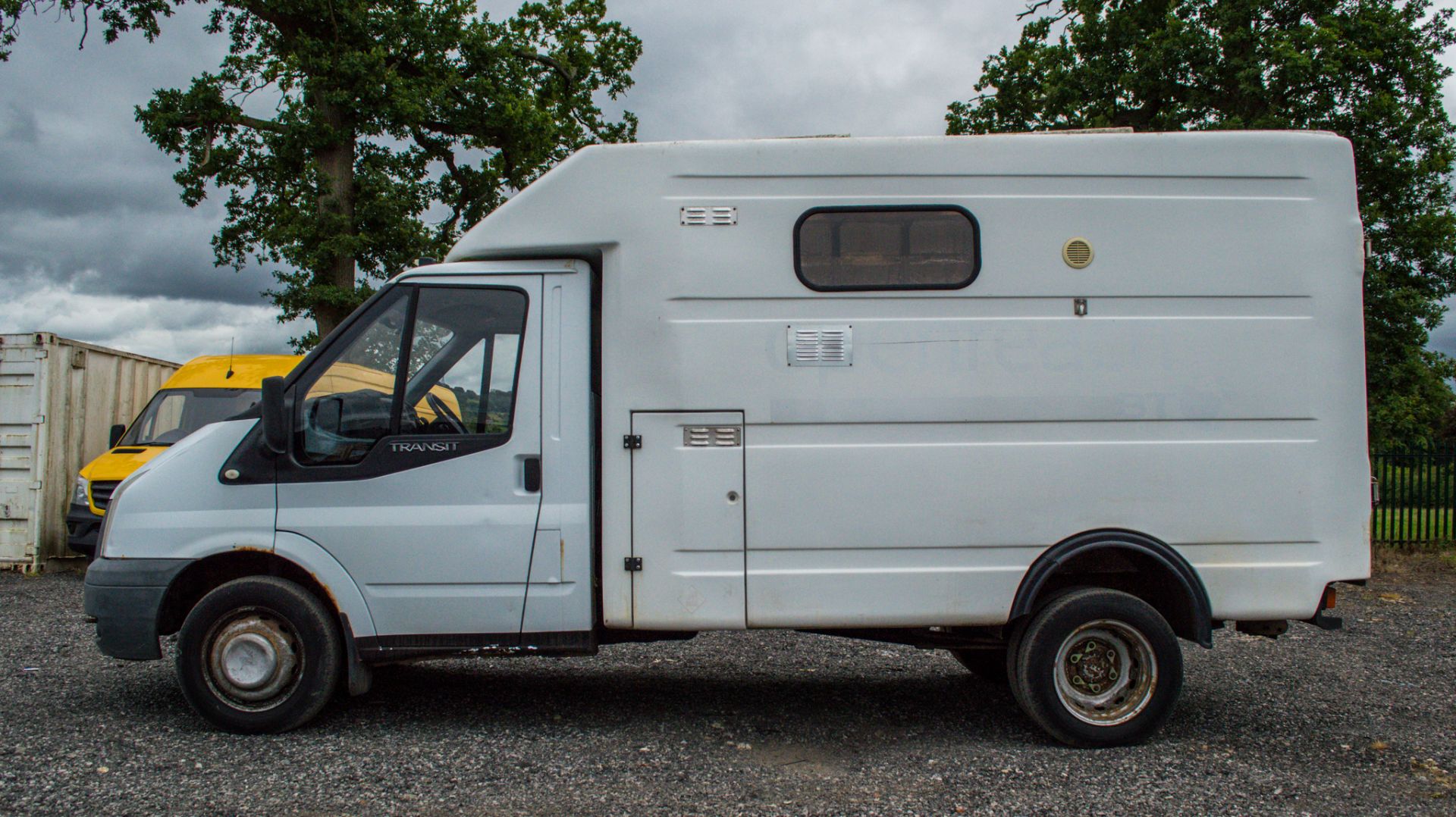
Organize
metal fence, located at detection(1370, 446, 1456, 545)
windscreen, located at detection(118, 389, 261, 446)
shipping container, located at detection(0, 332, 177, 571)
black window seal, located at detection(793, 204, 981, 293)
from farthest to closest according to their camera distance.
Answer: metal fence, located at detection(1370, 446, 1456, 545) < shipping container, located at detection(0, 332, 177, 571) < windscreen, located at detection(118, 389, 261, 446) < black window seal, located at detection(793, 204, 981, 293)

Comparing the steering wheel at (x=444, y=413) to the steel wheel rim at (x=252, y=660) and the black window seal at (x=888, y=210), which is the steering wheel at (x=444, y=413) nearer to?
the steel wheel rim at (x=252, y=660)

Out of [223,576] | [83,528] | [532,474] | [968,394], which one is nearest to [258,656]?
[223,576]

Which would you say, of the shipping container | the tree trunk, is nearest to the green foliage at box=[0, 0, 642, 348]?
the tree trunk

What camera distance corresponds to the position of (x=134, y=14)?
18.3m

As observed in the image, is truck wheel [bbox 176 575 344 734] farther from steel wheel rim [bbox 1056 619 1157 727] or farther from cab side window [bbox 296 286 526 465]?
steel wheel rim [bbox 1056 619 1157 727]

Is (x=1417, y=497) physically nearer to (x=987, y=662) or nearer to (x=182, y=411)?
(x=987, y=662)

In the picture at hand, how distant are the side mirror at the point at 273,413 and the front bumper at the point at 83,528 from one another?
696cm

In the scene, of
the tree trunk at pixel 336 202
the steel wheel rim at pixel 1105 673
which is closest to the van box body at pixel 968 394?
the steel wheel rim at pixel 1105 673

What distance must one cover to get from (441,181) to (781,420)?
687 inches

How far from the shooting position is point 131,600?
4605 millimetres

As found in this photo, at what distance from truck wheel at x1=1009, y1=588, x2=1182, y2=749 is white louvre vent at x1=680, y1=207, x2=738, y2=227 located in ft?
7.71

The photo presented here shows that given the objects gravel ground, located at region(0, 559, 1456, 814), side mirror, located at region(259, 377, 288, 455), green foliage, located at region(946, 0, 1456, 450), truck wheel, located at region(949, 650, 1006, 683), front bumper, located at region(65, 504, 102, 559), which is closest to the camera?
gravel ground, located at region(0, 559, 1456, 814)

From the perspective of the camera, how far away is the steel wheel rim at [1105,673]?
459cm

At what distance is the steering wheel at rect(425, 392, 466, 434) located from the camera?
4605mm
